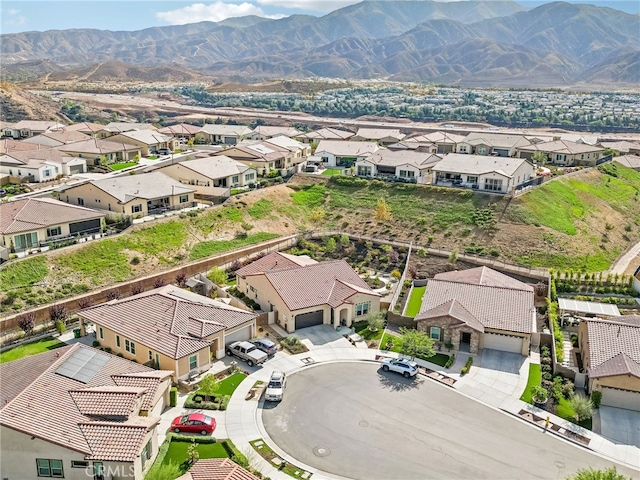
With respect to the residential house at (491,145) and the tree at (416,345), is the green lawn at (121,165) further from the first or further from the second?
the tree at (416,345)

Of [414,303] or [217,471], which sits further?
[414,303]

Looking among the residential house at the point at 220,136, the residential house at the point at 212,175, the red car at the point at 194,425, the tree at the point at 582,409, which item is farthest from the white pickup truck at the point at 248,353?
the residential house at the point at 220,136

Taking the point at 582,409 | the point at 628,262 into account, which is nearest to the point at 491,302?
the point at 582,409

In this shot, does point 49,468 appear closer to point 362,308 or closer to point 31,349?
point 31,349

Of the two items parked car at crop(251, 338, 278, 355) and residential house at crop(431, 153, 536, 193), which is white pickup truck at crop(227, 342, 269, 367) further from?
residential house at crop(431, 153, 536, 193)

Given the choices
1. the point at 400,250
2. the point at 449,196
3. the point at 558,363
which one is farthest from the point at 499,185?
the point at 558,363
